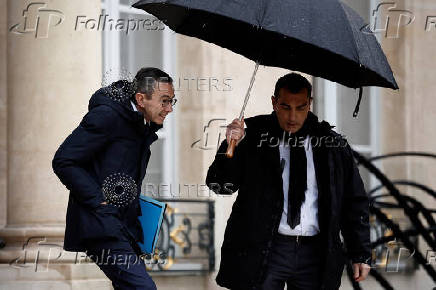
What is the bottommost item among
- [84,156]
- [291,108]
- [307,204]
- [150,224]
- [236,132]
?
[150,224]

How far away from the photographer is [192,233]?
10273 mm

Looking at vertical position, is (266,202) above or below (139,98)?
below

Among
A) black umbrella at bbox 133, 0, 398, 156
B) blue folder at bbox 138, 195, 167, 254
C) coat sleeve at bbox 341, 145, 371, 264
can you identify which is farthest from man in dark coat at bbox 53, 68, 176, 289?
coat sleeve at bbox 341, 145, 371, 264

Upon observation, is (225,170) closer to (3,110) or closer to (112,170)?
(112,170)

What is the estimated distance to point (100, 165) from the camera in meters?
5.97

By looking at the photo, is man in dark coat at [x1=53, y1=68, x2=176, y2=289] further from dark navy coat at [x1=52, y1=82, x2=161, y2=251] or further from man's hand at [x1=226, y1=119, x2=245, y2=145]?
man's hand at [x1=226, y1=119, x2=245, y2=145]

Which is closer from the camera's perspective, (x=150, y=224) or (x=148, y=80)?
(x=148, y=80)

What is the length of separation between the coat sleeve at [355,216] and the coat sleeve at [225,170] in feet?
1.97

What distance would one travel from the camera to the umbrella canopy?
5.77m

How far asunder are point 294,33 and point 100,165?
3.94 feet

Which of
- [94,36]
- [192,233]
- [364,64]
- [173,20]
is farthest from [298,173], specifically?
[192,233]

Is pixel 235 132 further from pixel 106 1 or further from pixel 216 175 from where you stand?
pixel 106 1

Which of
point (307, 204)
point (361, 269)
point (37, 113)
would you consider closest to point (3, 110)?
point (37, 113)

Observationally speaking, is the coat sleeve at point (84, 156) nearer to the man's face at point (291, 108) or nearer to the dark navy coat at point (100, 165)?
the dark navy coat at point (100, 165)
